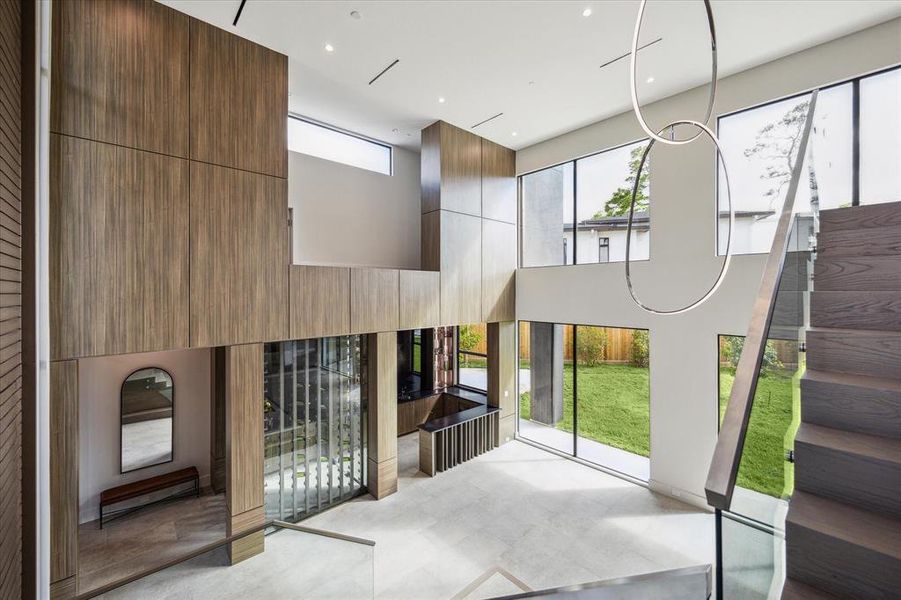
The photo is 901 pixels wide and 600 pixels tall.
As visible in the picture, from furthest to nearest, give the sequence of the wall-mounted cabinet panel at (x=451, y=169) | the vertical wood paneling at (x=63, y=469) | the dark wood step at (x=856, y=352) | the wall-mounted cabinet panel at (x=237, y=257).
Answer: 1. the wall-mounted cabinet panel at (x=451, y=169)
2. the wall-mounted cabinet panel at (x=237, y=257)
3. the vertical wood paneling at (x=63, y=469)
4. the dark wood step at (x=856, y=352)

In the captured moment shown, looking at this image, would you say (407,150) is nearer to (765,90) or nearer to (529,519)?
(765,90)

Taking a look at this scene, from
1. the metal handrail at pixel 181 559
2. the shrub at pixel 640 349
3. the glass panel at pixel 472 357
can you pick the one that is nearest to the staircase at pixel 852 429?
the metal handrail at pixel 181 559

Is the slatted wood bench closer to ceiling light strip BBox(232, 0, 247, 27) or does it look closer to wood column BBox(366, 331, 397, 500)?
wood column BBox(366, 331, 397, 500)

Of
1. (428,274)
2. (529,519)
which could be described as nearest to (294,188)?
(428,274)

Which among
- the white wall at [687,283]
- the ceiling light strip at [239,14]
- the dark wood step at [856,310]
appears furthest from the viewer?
the white wall at [687,283]

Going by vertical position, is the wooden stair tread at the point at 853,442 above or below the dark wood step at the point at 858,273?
below

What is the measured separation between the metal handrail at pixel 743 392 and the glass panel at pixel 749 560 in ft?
0.64

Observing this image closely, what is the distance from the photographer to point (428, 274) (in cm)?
580

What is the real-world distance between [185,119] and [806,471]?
537cm

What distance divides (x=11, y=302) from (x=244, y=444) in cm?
246

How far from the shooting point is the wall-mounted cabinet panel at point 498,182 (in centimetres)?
674

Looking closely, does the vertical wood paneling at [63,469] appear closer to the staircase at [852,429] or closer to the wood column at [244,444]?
the wood column at [244,444]

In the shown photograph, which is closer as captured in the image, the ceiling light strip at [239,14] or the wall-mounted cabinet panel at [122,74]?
the wall-mounted cabinet panel at [122,74]

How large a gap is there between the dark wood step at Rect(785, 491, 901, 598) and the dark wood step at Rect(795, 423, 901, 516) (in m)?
0.06
